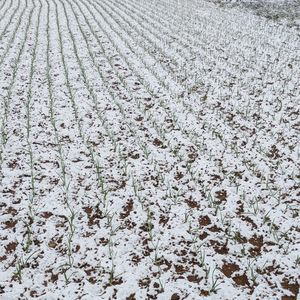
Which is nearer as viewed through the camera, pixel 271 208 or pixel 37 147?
pixel 271 208

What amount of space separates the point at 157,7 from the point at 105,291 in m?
19.7

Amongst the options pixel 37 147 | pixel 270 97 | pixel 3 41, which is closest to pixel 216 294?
pixel 37 147

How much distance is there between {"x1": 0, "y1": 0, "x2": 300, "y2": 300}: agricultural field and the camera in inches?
166

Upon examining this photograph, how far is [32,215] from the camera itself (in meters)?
5.05

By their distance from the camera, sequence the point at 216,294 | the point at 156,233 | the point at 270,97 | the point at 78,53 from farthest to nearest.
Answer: the point at 78,53, the point at 270,97, the point at 156,233, the point at 216,294

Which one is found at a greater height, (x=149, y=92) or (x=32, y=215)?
(x=149, y=92)

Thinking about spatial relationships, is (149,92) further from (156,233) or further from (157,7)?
(157,7)

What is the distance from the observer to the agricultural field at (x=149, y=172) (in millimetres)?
4211

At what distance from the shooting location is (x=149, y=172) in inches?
241

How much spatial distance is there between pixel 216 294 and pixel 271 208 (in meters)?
1.87

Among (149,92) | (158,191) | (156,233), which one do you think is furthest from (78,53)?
(156,233)

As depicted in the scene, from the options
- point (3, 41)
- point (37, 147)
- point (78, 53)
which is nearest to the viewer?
point (37, 147)

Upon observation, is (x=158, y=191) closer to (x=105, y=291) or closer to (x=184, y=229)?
(x=184, y=229)

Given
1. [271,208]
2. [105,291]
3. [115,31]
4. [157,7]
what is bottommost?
[105,291]
